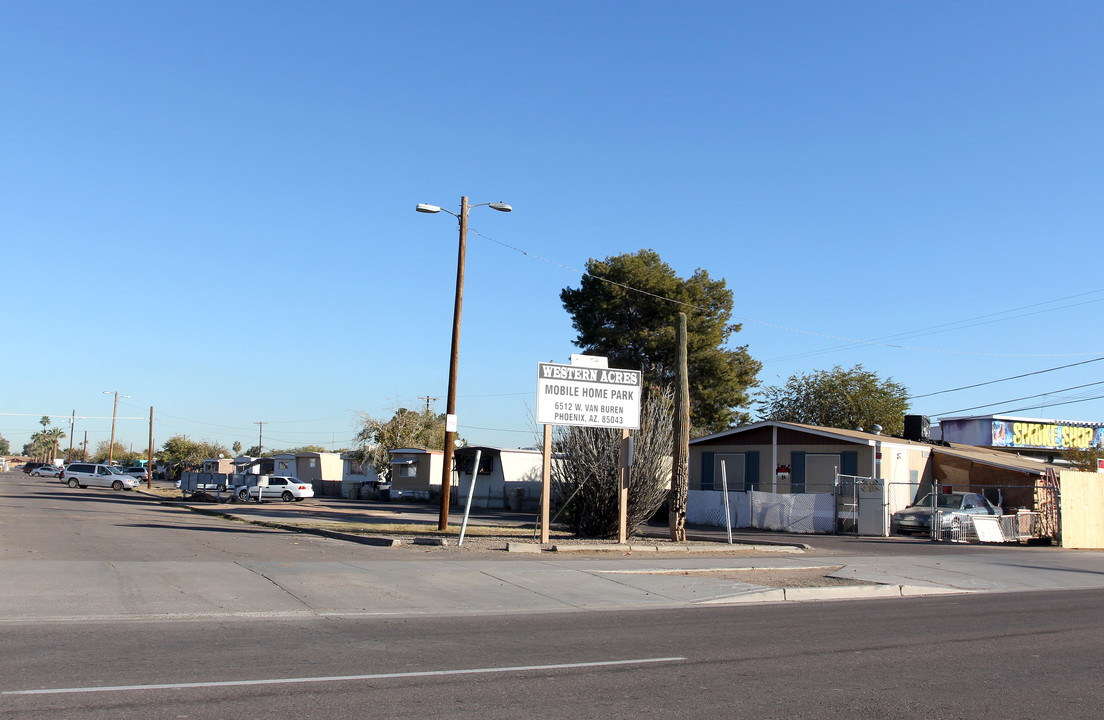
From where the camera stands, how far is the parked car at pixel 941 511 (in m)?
26.9

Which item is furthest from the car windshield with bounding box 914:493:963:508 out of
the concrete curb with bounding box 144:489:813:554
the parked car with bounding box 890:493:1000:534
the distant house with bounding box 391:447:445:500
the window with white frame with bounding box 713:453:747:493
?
the distant house with bounding box 391:447:445:500

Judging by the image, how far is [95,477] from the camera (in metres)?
60.4

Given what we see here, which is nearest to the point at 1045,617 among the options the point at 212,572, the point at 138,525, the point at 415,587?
the point at 415,587

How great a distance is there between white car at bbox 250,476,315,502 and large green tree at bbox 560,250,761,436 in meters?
16.5

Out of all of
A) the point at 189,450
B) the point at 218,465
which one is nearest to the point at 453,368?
the point at 218,465

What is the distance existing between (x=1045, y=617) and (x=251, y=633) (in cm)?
1021

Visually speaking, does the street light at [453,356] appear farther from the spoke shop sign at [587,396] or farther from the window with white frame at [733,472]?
the window with white frame at [733,472]

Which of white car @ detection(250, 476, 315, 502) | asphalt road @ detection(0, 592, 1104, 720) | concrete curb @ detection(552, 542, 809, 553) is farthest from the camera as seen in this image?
white car @ detection(250, 476, 315, 502)

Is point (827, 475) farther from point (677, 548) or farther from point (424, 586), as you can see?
point (424, 586)

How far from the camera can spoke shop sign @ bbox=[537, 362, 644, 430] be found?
19.6 m

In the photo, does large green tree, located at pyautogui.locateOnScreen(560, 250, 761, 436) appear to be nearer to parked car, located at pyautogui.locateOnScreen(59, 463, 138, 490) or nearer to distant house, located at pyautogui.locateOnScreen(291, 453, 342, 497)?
distant house, located at pyautogui.locateOnScreen(291, 453, 342, 497)

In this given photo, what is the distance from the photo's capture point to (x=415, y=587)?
12984mm

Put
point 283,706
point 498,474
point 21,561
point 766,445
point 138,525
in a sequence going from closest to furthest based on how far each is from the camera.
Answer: point 283,706, point 21,561, point 138,525, point 766,445, point 498,474

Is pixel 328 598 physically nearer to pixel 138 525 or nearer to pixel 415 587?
pixel 415 587
